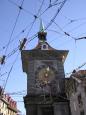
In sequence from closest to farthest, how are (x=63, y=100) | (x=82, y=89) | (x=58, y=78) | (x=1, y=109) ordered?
(x=82, y=89) → (x=63, y=100) → (x=58, y=78) → (x=1, y=109)

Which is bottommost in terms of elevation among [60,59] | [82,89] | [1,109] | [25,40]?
[1,109]

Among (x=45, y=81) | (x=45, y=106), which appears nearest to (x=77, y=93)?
(x=45, y=106)

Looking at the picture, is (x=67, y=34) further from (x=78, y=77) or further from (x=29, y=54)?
(x=29, y=54)

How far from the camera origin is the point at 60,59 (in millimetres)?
38000

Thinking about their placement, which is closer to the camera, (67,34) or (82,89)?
(67,34)

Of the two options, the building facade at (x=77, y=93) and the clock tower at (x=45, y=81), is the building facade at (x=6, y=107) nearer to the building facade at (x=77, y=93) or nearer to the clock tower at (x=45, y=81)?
the clock tower at (x=45, y=81)

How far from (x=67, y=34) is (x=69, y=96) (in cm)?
2379

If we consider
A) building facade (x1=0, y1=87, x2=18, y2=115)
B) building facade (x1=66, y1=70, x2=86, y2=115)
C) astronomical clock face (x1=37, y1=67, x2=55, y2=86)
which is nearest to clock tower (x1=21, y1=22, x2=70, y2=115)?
astronomical clock face (x1=37, y1=67, x2=55, y2=86)

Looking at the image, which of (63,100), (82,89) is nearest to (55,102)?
(63,100)

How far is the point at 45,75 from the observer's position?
35938 millimetres

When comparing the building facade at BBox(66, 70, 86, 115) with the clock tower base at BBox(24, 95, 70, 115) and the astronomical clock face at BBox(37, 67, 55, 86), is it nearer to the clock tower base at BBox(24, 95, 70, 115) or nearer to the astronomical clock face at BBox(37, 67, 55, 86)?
the clock tower base at BBox(24, 95, 70, 115)

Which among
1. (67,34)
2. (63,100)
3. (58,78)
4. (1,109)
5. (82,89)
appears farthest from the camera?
(1,109)

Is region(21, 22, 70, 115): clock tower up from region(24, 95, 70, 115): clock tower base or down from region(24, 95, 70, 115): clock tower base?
up

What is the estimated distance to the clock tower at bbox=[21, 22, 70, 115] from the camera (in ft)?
106
